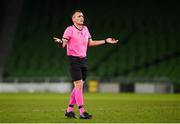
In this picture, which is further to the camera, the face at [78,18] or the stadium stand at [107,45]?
the stadium stand at [107,45]

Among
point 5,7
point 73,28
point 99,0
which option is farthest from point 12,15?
point 73,28

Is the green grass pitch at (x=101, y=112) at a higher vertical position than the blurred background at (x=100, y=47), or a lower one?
lower

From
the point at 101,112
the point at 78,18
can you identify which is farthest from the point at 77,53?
the point at 101,112

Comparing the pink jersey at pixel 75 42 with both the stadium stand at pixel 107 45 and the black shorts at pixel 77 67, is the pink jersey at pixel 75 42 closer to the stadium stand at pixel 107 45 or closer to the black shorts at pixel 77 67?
the black shorts at pixel 77 67

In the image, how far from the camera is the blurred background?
1191 inches

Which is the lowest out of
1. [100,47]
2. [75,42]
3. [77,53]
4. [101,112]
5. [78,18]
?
[101,112]

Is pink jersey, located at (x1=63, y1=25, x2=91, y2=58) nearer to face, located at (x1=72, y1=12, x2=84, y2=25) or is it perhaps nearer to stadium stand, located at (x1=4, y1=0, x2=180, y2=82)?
face, located at (x1=72, y1=12, x2=84, y2=25)

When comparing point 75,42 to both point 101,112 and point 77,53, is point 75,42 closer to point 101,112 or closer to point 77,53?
point 77,53

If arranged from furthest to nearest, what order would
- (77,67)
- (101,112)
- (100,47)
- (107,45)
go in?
1. (100,47)
2. (107,45)
3. (101,112)
4. (77,67)

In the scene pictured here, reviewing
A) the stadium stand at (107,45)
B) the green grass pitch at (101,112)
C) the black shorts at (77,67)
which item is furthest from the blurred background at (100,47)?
the black shorts at (77,67)

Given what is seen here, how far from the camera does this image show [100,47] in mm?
34812

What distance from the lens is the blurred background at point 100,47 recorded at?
99.2ft

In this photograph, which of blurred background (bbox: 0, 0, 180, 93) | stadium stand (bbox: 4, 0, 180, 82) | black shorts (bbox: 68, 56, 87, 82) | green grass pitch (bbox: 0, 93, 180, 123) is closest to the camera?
green grass pitch (bbox: 0, 93, 180, 123)

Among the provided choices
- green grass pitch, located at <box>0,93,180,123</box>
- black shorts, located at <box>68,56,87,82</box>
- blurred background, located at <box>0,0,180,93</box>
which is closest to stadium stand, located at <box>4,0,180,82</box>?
blurred background, located at <box>0,0,180,93</box>
